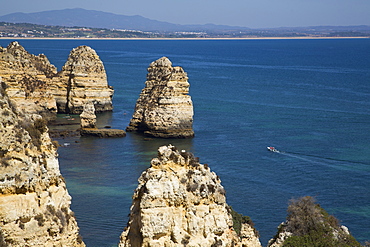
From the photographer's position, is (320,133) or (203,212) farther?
(320,133)

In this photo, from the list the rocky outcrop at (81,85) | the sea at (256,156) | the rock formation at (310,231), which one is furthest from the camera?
the rocky outcrop at (81,85)

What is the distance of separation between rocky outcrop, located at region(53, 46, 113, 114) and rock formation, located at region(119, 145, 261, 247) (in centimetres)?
5642

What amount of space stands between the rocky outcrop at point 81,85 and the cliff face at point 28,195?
53.9m

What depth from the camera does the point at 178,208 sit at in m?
A: 16.2

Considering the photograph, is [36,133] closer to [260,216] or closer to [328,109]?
[260,216]

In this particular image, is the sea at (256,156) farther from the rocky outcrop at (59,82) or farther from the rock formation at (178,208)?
the rock formation at (178,208)

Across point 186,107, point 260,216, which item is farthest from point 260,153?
point 260,216

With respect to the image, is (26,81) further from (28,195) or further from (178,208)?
(178,208)

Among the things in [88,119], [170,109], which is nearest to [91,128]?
[88,119]

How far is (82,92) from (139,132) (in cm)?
1348

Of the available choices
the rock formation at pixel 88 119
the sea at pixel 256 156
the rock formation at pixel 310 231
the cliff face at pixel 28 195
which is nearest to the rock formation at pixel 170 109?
the sea at pixel 256 156

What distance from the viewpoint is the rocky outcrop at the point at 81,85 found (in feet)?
238

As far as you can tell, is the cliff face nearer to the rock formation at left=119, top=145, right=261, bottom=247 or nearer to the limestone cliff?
the rock formation at left=119, top=145, right=261, bottom=247

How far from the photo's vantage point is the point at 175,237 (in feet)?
51.9
